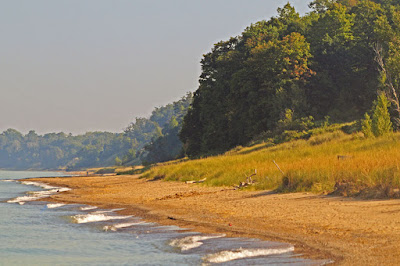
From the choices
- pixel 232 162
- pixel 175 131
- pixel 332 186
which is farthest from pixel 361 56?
pixel 175 131

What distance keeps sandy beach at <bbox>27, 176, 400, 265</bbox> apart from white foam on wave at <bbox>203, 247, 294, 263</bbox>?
384 mm

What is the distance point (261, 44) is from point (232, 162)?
36.7 meters

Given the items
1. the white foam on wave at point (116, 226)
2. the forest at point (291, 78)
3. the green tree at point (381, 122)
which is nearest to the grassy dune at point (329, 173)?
the green tree at point (381, 122)

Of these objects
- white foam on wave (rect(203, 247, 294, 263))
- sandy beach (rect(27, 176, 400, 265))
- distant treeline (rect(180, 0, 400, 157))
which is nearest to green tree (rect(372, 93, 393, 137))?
distant treeline (rect(180, 0, 400, 157))

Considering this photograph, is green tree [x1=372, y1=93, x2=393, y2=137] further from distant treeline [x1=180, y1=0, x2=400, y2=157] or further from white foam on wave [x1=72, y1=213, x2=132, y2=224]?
white foam on wave [x1=72, y1=213, x2=132, y2=224]

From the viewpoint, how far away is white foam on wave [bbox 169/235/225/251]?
11.5m

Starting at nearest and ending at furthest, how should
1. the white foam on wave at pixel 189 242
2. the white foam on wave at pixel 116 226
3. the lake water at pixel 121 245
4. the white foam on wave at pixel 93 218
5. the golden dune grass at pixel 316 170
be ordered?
the lake water at pixel 121 245, the white foam on wave at pixel 189 242, the white foam on wave at pixel 116 226, the golden dune grass at pixel 316 170, the white foam on wave at pixel 93 218

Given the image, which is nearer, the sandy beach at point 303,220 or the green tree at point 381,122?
the sandy beach at point 303,220

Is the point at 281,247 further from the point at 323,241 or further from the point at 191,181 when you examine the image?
the point at 191,181

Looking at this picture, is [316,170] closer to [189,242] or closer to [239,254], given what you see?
[189,242]

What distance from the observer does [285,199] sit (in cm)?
1761

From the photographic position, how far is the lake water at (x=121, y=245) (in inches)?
404

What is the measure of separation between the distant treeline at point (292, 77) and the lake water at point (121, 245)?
138ft

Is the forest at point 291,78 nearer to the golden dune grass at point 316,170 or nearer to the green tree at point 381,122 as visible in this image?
the green tree at point 381,122
